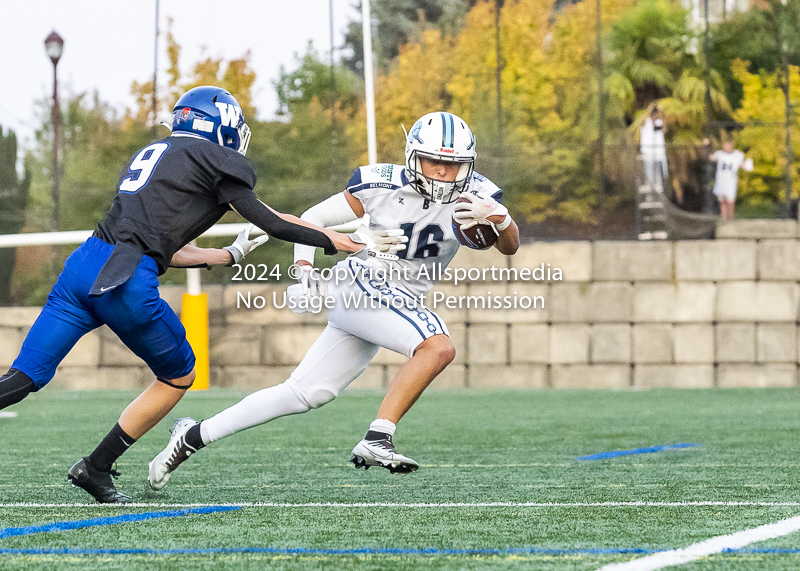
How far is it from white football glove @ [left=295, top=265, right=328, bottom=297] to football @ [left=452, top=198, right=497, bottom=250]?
1.87 feet

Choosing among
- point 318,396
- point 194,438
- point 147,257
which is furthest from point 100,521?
point 318,396

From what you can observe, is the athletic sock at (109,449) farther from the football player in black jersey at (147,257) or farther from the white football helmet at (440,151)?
the white football helmet at (440,151)

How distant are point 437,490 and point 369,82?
8.03 metres

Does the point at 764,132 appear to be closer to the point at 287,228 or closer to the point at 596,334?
the point at 596,334

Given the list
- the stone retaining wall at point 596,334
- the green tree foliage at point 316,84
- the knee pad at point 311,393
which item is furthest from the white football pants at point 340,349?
the green tree foliage at point 316,84

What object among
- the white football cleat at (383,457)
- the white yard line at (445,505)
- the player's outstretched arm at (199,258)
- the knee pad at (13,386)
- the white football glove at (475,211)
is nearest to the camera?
the knee pad at (13,386)

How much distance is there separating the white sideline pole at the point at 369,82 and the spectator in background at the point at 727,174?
3.93 m

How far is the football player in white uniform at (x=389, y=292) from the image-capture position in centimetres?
405

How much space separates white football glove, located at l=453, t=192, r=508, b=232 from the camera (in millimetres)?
4094

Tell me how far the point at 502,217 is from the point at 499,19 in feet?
28.8

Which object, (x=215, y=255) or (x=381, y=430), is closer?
(x=381, y=430)

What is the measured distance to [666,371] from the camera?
11.8 meters

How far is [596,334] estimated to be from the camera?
1176 cm

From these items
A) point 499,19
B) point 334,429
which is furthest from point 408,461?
point 499,19
